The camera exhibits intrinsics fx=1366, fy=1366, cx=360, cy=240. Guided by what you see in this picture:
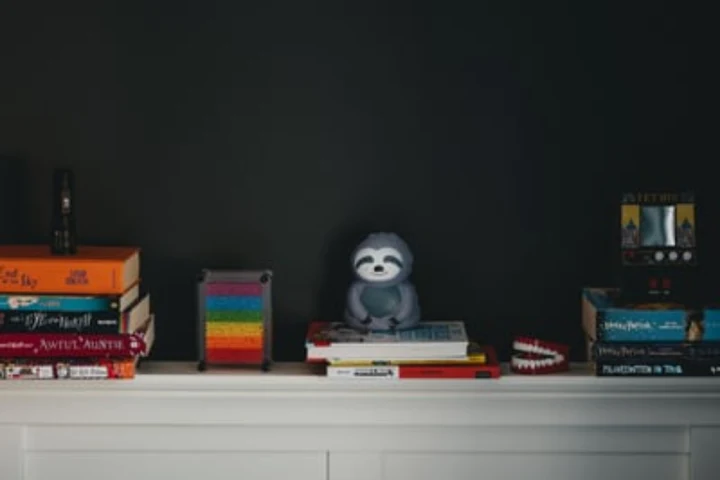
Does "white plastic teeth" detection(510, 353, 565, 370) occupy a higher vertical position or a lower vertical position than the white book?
lower

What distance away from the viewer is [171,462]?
9.01 ft

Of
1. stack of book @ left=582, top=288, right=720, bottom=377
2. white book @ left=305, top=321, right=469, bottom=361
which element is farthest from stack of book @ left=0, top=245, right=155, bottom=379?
stack of book @ left=582, top=288, right=720, bottom=377

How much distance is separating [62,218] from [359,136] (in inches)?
24.7

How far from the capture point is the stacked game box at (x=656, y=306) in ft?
8.70

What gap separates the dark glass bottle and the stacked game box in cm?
105

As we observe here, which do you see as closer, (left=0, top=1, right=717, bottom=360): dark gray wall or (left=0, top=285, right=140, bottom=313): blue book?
(left=0, top=285, right=140, bottom=313): blue book

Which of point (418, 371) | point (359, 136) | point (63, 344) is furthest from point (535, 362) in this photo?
point (63, 344)

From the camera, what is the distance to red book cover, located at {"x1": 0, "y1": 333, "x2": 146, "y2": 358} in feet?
8.67

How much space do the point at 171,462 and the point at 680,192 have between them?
46.0 inches

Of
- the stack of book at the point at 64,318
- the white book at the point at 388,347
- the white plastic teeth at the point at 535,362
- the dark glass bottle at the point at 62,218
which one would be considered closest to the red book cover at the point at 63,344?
the stack of book at the point at 64,318

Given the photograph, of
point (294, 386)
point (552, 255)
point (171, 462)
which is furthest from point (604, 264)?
point (171, 462)

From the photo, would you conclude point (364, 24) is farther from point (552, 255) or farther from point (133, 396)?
point (133, 396)

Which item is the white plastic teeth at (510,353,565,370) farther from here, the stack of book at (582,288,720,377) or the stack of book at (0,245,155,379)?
the stack of book at (0,245,155,379)

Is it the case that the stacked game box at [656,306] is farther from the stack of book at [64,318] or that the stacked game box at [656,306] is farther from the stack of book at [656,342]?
the stack of book at [64,318]
